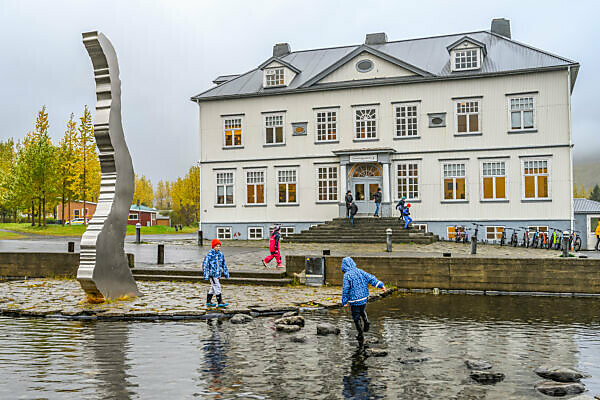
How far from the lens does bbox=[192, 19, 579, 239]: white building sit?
3059 centimetres

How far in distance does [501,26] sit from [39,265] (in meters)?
30.6

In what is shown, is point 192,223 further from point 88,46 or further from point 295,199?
point 88,46

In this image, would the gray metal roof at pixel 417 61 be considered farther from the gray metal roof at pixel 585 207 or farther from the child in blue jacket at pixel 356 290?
the child in blue jacket at pixel 356 290

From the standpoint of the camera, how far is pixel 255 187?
117ft

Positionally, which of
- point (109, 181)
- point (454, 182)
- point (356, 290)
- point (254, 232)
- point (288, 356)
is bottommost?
point (288, 356)

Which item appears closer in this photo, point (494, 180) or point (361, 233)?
point (361, 233)

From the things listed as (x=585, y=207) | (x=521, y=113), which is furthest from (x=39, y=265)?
(x=585, y=207)

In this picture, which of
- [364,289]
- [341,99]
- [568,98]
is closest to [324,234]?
[341,99]

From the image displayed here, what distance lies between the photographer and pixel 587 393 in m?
6.43

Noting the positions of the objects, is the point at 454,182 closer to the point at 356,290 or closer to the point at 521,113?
the point at 521,113

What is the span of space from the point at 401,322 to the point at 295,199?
24.0 metres

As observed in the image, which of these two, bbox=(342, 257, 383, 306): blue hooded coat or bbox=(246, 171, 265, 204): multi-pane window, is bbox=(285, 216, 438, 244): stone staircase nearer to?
bbox=(246, 171, 265, 204): multi-pane window

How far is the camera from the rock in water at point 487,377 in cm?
679

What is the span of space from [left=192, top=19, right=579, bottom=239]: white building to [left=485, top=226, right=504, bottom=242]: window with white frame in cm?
6
